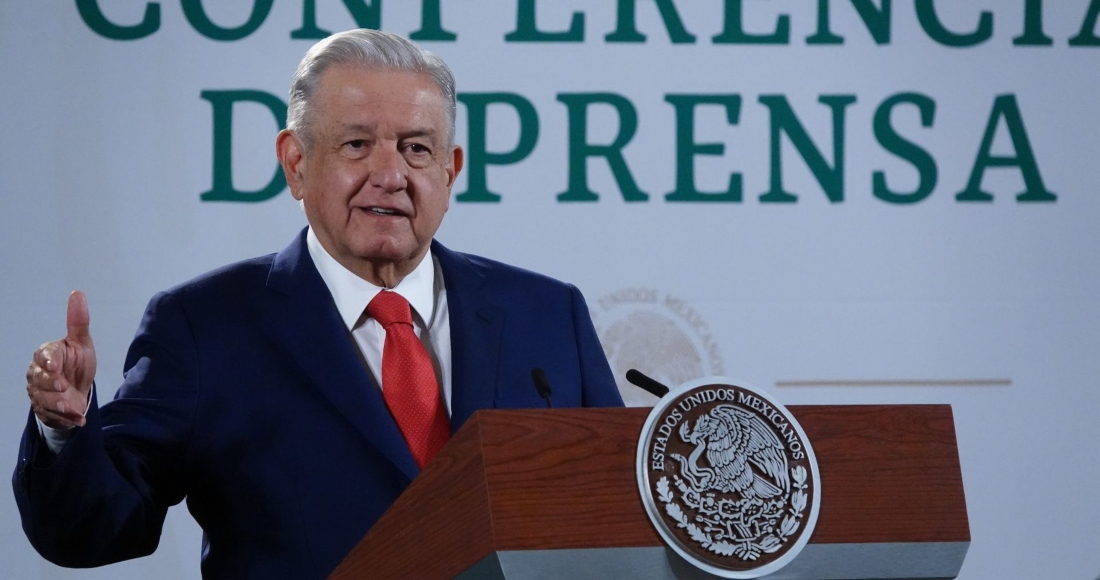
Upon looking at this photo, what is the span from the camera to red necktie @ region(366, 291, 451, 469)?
1811mm

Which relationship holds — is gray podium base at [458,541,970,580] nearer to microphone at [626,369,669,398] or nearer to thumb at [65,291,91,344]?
microphone at [626,369,669,398]

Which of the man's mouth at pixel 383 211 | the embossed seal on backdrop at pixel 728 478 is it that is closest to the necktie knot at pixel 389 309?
the man's mouth at pixel 383 211

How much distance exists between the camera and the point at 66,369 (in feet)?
4.55

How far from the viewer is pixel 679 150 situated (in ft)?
10.3

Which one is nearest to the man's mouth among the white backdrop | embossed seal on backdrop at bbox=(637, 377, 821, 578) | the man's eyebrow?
the man's eyebrow

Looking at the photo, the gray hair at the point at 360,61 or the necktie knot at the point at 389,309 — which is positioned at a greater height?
the gray hair at the point at 360,61

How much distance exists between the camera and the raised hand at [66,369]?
138cm

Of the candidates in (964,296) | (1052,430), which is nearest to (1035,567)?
(1052,430)

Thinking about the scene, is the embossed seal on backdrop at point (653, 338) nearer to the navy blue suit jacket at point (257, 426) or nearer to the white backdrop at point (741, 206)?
the white backdrop at point (741, 206)

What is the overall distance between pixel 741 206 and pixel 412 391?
59.4 inches

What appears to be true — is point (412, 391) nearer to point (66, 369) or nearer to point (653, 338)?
point (66, 369)

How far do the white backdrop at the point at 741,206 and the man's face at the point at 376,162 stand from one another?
43.5 inches

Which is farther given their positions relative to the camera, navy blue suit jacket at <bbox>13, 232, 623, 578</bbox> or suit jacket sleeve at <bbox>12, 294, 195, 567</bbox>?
navy blue suit jacket at <bbox>13, 232, 623, 578</bbox>

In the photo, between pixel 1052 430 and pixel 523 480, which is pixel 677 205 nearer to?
pixel 1052 430
